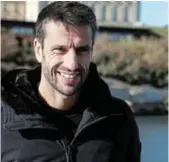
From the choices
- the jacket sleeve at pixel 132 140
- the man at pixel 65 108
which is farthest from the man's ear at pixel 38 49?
the jacket sleeve at pixel 132 140

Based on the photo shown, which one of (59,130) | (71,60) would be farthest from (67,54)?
(59,130)

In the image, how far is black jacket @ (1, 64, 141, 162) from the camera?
0.72 metres

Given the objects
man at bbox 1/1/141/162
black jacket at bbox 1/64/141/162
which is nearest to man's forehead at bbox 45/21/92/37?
man at bbox 1/1/141/162

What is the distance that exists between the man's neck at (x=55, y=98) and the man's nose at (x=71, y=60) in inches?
2.5

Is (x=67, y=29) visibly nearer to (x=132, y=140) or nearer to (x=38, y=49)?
(x=38, y=49)

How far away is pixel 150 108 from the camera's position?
6.49 m

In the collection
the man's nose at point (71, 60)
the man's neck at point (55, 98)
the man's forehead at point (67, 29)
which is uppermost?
the man's forehead at point (67, 29)

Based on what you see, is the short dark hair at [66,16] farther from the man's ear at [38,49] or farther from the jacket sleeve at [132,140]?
the jacket sleeve at [132,140]

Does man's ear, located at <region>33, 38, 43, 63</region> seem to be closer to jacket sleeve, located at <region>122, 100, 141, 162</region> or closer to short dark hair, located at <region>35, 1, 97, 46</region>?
short dark hair, located at <region>35, 1, 97, 46</region>

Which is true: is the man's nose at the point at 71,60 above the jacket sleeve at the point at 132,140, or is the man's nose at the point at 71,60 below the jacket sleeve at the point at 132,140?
above

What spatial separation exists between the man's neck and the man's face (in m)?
0.03

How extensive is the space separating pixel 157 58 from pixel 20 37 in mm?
3380

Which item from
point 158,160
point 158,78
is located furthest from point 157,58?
point 158,160

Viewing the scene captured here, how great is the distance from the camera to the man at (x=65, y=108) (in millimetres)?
690
